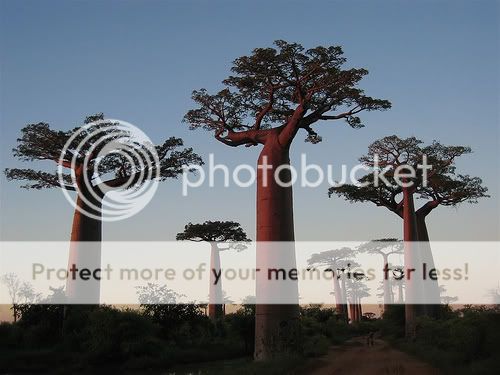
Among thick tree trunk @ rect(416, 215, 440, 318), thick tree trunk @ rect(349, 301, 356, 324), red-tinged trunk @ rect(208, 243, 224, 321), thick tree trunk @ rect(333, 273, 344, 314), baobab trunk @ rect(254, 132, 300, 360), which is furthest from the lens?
thick tree trunk @ rect(349, 301, 356, 324)

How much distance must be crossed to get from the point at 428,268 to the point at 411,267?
1.24 m

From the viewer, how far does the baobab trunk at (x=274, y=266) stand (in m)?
13.4

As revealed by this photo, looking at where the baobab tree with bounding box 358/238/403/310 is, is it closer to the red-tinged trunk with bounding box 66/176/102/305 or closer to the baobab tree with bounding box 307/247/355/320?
the baobab tree with bounding box 307/247/355/320

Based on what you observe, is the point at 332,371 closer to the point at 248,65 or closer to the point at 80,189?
the point at 248,65

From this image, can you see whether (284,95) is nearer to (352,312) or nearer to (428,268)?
(428,268)

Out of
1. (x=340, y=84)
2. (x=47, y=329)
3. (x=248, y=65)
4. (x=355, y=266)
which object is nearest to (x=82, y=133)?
(x=47, y=329)

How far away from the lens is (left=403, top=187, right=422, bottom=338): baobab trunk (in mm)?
22297

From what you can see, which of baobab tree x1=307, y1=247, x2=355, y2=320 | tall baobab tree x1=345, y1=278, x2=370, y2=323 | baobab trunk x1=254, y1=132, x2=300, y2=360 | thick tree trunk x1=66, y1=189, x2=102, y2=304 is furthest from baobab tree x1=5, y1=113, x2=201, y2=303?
tall baobab tree x1=345, y1=278, x2=370, y2=323

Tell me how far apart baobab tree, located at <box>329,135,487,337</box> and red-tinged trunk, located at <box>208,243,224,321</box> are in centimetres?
838

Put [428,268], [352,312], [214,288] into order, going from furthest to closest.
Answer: [352,312]
[214,288]
[428,268]

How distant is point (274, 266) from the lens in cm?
1362

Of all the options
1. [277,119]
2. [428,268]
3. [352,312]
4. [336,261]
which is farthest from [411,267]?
[352,312]

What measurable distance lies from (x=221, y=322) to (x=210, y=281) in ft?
27.6

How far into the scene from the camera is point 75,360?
15.5m
